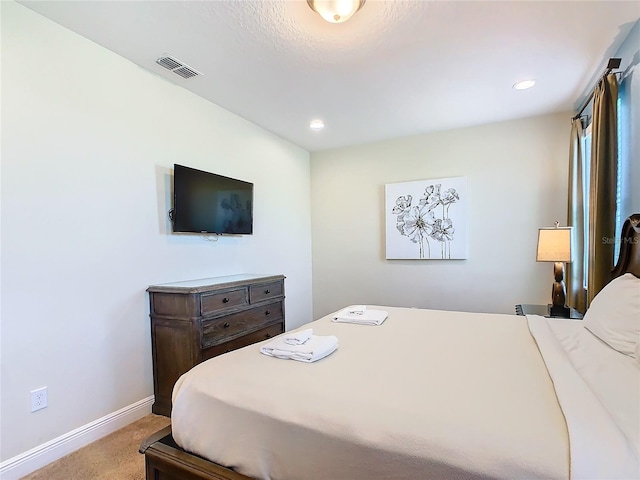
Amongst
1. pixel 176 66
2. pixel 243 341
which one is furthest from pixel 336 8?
pixel 243 341

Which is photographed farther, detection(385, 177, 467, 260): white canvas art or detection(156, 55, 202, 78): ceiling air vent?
detection(385, 177, 467, 260): white canvas art

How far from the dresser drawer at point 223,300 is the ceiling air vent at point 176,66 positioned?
1.74m

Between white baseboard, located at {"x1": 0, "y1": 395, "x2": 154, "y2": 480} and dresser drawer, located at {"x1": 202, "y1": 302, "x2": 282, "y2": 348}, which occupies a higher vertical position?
dresser drawer, located at {"x1": 202, "y1": 302, "x2": 282, "y2": 348}

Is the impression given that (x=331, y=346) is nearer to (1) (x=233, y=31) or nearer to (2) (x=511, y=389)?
(2) (x=511, y=389)

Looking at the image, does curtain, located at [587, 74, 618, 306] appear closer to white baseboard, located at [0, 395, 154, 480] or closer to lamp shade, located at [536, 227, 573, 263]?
lamp shade, located at [536, 227, 573, 263]

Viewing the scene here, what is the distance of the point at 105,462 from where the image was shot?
6.30 feet

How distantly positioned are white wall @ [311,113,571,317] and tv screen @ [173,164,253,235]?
155 cm

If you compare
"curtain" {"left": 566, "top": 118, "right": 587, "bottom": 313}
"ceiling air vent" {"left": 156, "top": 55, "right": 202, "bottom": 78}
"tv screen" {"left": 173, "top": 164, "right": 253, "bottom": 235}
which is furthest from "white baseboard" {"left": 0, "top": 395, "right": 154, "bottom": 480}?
"curtain" {"left": 566, "top": 118, "right": 587, "bottom": 313}

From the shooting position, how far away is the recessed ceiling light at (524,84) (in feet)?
9.11

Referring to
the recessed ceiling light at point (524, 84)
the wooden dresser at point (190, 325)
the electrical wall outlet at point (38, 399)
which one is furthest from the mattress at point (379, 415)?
the recessed ceiling light at point (524, 84)

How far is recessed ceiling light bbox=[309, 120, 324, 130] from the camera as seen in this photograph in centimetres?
363

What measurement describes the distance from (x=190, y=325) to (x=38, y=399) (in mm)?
899

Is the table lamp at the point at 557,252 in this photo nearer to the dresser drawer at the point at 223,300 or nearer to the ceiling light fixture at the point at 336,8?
the ceiling light fixture at the point at 336,8

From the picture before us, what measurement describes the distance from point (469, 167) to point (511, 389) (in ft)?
10.5
